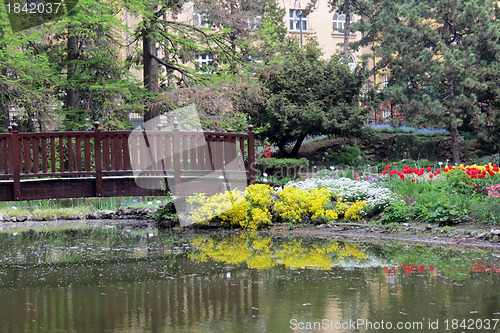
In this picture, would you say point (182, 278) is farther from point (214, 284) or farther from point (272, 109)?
point (272, 109)

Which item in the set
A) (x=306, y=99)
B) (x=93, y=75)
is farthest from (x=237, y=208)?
(x=306, y=99)

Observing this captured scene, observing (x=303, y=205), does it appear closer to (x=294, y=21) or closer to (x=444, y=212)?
(x=444, y=212)

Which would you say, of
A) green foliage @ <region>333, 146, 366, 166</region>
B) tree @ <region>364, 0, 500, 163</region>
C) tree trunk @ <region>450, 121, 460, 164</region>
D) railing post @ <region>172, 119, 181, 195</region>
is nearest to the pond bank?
railing post @ <region>172, 119, 181, 195</region>

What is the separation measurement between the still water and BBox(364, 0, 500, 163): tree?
12.7 meters

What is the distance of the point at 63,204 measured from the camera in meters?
16.6

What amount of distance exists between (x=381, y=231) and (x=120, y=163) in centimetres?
519

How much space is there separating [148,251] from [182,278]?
2282mm

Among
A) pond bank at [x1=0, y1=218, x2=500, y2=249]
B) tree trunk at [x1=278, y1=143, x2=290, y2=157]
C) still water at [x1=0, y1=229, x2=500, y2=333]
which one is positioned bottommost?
still water at [x1=0, y1=229, x2=500, y2=333]

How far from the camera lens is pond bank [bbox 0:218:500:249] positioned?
31.6ft

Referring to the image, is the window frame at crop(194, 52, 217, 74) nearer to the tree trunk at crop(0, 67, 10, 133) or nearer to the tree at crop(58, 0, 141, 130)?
the tree at crop(58, 0, 141, 130)


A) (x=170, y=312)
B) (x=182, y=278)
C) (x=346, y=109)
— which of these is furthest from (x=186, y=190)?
(x=346, y=109)

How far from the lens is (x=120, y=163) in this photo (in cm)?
1196

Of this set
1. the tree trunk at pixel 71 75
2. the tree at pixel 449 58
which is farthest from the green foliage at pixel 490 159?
the tree trunk at pixel 71 75

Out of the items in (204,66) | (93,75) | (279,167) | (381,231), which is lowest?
(381,231)
